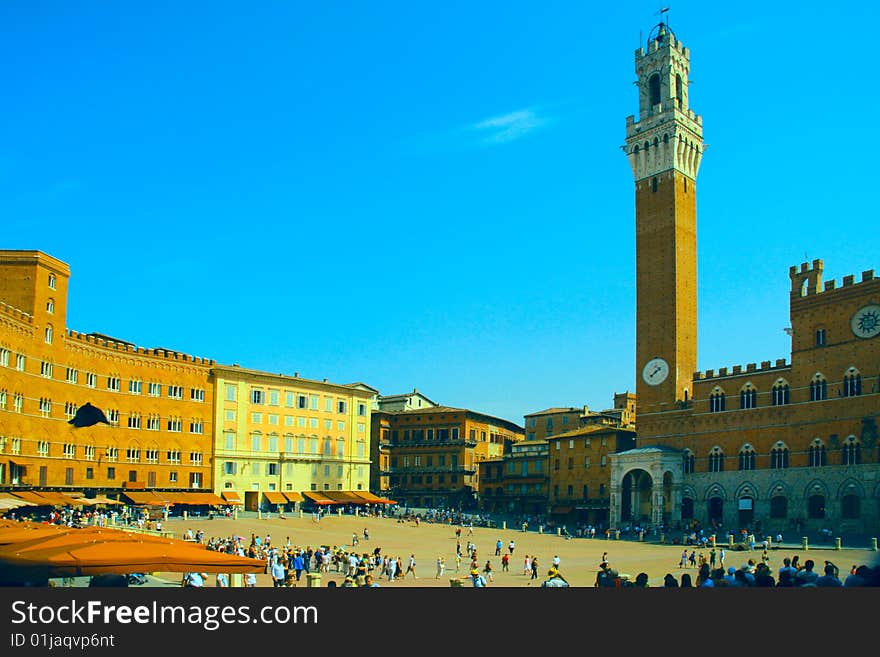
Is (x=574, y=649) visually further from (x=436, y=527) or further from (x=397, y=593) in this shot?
(x=436, y=527)

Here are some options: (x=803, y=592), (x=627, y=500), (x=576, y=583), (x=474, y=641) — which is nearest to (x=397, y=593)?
(x=474, y=641)

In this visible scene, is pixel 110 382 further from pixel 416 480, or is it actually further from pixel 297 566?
pixel 416 480

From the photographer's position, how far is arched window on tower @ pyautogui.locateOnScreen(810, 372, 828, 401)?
62.1 meters

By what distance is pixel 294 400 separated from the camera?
269ft

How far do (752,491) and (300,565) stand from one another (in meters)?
39.4

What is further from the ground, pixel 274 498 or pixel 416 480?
pixel 416 480

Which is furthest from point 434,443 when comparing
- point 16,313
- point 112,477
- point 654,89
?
point 16,313

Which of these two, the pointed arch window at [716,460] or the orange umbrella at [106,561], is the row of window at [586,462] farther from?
the orange umbrella at [106,561]

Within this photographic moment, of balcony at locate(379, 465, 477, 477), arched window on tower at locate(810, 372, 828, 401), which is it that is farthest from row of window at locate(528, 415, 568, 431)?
arched window on tower at locate(810, 372, 828, 401)

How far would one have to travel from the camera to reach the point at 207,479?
74.9 meters

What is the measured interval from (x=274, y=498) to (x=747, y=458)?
37424 mm

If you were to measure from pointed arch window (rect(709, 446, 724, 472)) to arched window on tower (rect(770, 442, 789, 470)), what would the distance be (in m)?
4.25

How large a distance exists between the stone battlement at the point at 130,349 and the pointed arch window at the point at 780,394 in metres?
43.1

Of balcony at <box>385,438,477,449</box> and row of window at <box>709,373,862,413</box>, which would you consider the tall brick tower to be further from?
balcony at <box>385,438,477,449</box>
